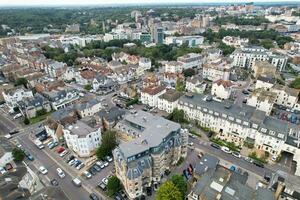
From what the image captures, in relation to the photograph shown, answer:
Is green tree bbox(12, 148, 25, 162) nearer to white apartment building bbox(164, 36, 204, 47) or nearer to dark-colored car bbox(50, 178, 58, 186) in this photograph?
dark-colored car bbox(50, 178, 58, 186)

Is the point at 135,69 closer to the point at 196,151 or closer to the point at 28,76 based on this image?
the point at 28,76

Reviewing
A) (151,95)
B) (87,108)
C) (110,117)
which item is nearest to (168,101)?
(151,95)

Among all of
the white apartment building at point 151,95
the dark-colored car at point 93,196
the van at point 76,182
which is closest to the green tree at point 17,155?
the van at point 76,182

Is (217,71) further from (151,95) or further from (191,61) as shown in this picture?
(151,95)

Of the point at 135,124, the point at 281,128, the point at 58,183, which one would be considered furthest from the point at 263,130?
the point at 58,183

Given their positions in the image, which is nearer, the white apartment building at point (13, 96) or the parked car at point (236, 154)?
the parked car at point (236, 154)

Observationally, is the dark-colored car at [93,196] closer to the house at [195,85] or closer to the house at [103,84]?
the house at [103,84]

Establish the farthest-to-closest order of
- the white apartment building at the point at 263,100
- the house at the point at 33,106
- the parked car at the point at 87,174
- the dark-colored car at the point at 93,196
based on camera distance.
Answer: the house at the point at 33,106 < the white apartment building at the point at 263,100 < the parked car at the point at 87,174 < the dark-colored car at the point at 93,196
